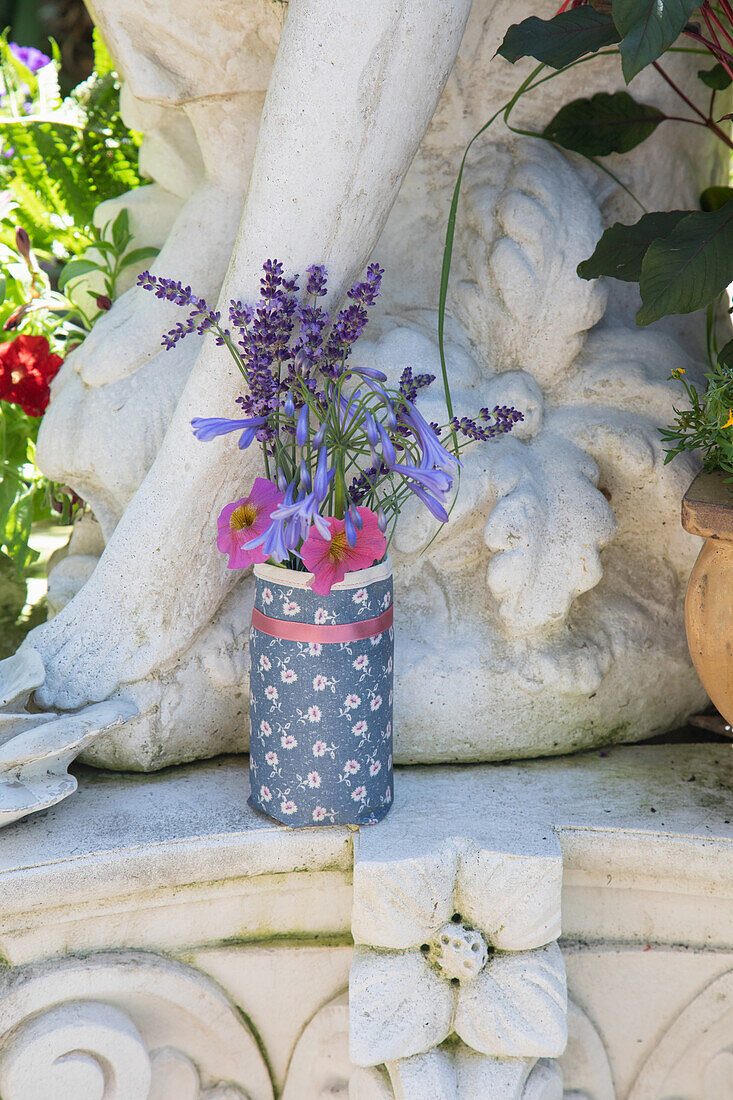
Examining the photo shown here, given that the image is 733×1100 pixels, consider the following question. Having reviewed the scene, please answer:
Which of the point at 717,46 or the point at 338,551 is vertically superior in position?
the point at 717,46

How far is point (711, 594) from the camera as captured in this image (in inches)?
49.0

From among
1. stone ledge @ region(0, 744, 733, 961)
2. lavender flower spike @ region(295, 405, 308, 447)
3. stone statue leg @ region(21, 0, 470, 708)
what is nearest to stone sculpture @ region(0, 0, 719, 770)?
stone statue leg @ region(21, 0, 470, 708)

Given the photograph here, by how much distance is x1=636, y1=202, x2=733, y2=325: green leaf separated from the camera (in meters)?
1.15

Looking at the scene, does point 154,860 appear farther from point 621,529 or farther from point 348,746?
point 621,529

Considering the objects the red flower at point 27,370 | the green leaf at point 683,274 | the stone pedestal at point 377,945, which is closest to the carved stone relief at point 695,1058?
the stone pedestal at point 377,945

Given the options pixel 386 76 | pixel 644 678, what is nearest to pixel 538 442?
pixel 644 678

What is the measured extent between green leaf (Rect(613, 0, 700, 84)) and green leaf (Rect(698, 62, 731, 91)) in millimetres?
456

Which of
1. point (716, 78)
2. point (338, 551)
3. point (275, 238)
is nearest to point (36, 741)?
point (338, 551)

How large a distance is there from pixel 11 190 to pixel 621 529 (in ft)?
4.69

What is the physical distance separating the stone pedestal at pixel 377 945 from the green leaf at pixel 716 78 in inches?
38.8

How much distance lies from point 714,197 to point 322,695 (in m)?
1.00

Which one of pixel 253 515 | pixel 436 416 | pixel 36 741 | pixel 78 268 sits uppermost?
pixel 78 268

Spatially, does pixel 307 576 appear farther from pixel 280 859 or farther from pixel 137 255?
pixel 137 255

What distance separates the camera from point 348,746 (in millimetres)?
1163
